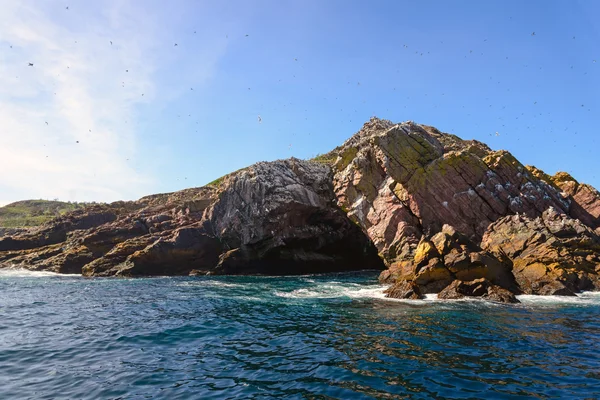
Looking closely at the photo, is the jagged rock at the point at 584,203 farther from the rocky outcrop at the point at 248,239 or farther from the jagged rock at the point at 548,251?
the rocky outcrop at the point at 248,239

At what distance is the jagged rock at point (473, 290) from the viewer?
31.7 m

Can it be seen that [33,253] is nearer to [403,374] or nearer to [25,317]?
[25,317]

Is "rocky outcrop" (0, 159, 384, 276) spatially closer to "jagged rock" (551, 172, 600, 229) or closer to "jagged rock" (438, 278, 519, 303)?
"jagged rock" (551, 172, 600, 229)

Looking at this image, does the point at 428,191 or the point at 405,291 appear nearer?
the point at 405,291

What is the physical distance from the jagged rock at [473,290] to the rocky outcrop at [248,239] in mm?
30416

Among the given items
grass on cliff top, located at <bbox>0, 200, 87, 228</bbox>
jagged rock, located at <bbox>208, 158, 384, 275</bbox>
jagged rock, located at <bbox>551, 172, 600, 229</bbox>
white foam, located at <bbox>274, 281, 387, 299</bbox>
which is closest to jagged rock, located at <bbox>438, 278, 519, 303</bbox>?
white foam, located at <bbox>274, 281, 387, 299</bbox>

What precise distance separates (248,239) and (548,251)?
3899cm

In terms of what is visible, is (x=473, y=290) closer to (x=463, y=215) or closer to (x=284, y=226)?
(x=463, y=215)

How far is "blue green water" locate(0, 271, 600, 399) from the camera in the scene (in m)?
13.5

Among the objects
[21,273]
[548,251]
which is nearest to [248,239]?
[21,273]

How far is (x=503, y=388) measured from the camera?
13.2 meters

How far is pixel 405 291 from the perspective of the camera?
3375cm

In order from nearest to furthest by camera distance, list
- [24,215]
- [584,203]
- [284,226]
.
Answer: [584,203] < [284,226] < [24,215]

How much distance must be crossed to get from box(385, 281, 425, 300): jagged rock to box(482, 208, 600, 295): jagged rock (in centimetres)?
998
